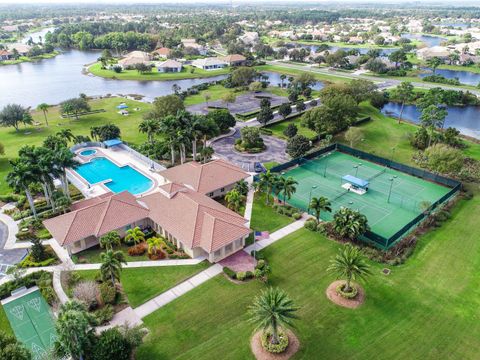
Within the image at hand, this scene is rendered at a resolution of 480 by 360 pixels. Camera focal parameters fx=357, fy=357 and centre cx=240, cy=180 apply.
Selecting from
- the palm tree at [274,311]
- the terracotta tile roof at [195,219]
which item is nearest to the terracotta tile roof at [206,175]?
the terracotta tile roof at [195,219]

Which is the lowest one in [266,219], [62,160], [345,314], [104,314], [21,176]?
[266,219]

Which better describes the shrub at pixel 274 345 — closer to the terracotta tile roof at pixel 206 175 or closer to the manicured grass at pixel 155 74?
the terracotta tile roof at pixel 206 175

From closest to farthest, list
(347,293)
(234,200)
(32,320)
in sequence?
(32,320) < (347,293) < (234,200)

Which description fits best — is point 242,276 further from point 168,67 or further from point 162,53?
point 162,53

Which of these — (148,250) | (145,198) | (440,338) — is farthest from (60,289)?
(440,338)

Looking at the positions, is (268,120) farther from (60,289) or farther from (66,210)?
(60,289)

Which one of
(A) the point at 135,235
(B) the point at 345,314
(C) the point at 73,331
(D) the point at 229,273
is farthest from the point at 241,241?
(C) the point at 73,331

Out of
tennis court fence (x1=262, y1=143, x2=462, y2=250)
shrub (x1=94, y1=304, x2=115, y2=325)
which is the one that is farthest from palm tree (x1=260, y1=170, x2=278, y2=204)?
shrub (x1=94, y1=304, x2=115, y2=325)
